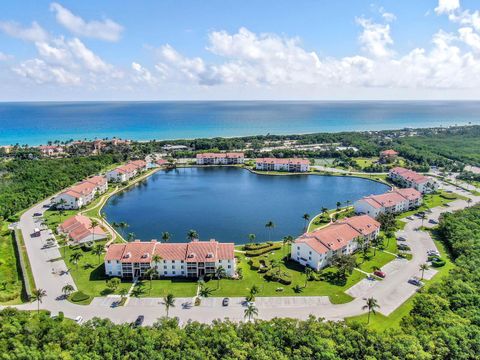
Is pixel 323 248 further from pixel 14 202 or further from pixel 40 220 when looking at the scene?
pixel 14 202

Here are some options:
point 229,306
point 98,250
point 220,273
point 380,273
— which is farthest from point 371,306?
point 98,250

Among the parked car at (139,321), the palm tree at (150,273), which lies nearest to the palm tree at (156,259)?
the palm tree at (150,273)

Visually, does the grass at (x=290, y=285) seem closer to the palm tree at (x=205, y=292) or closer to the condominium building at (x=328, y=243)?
the palm tree at (x=205, y=292)

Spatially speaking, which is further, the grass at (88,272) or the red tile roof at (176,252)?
the red tile roof at (176,252)

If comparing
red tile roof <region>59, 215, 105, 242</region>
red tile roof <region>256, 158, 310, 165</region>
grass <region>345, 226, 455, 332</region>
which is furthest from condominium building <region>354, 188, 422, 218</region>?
red tile roof <region>59, 215, 105, 242</region>

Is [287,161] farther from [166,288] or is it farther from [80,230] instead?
[166,288]

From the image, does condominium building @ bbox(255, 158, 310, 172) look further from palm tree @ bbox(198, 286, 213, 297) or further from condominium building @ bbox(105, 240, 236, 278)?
palm tree @ bbox(198, 286, 213, 297)
